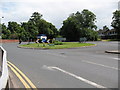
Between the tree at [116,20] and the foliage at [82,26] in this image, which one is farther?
the tree at [116,20]

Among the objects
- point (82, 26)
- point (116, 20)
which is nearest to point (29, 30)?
point (82, 26)

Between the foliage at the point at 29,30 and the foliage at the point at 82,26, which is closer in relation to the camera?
the foliage at the point at 82,26

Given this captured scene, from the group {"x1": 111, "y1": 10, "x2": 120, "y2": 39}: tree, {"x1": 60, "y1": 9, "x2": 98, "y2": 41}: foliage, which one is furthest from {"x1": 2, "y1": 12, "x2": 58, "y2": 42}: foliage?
{"x1": 111, "y1": 10, "x2": 120, "y2": 39}: tree

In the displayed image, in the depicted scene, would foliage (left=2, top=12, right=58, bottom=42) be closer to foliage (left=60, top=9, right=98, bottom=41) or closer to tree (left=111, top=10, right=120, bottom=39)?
foliage (left=60, top=9, right=98, bottom=41)

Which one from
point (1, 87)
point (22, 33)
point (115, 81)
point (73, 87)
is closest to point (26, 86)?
point (1, 87)

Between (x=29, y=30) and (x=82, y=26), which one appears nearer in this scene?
(x=82, y=26)

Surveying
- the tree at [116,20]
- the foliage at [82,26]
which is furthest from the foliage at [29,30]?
the tree at [116,20]

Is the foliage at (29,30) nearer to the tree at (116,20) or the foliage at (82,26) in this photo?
the foliage at (82,26)

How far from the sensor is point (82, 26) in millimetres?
76062

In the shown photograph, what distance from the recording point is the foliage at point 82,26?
74562mm

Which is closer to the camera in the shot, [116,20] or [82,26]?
[82,26]

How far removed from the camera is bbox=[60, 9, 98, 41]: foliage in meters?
74.6

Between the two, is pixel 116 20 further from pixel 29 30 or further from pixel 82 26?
pixel 29 30

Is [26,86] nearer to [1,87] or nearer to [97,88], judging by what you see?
[1,87]
